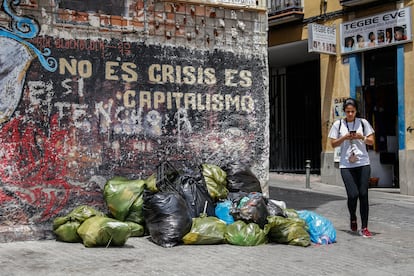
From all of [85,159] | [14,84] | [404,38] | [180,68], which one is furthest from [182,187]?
[404,38]

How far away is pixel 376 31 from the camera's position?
44.1 feet

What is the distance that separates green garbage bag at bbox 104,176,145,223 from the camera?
7.04 meters

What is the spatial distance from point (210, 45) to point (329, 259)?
3.71 m

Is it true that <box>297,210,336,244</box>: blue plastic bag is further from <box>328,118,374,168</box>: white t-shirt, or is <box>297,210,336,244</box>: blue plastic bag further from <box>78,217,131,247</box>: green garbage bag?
<box>78,217,131,247</box>: green garbage bag

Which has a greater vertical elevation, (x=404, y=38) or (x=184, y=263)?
(x=404, y=38)

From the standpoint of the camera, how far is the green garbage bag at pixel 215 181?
295 inches

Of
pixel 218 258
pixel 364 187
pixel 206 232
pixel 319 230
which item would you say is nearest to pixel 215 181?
pixel 206 232

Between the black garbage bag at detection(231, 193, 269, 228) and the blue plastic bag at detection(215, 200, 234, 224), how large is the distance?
12cm

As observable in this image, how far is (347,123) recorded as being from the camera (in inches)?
305

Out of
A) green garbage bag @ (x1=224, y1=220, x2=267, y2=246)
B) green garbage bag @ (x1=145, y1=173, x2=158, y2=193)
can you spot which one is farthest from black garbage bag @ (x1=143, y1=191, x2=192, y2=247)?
green garbage bag @ (x1=224, y1=220, x2=267, y2=246)

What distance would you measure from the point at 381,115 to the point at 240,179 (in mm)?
7690

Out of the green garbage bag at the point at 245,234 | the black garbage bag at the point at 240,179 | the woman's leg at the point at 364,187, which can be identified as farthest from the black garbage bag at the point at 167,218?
the woman's leg at the point at 364,187

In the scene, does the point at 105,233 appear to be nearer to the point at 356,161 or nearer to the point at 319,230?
the point at 319,230

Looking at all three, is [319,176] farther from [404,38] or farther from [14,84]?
[14,84]
